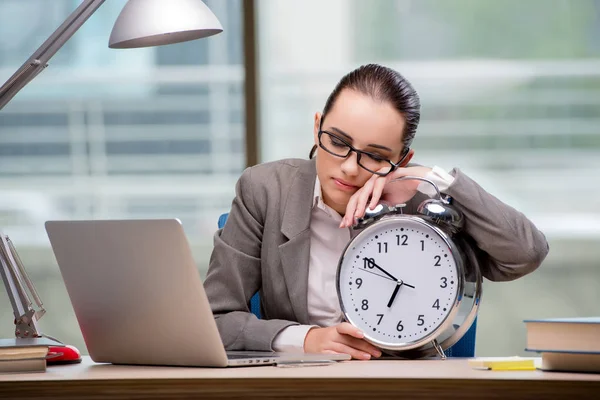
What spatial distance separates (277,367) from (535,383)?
426mm

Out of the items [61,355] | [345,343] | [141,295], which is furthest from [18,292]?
[345,343]

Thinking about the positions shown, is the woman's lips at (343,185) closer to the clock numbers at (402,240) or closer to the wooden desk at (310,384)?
the clock numbers at (402,240)

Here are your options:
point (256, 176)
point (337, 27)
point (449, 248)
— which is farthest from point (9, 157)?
point (449, 248)

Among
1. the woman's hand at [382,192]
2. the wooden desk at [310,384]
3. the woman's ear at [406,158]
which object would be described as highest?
the woman's ear at [406,158]

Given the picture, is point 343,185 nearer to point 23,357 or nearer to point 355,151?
point 355,151

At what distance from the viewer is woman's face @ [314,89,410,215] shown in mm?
1914

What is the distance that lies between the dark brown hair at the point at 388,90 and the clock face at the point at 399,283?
28cm

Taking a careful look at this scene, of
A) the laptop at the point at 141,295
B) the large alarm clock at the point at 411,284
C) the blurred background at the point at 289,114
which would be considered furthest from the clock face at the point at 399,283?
the blurred background at the point at 289,114

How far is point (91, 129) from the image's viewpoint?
4203 mm

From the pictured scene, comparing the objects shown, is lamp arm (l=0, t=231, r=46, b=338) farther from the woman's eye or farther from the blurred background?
the blurred background

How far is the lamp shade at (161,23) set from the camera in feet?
6.66

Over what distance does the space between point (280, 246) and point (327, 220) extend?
154 mm

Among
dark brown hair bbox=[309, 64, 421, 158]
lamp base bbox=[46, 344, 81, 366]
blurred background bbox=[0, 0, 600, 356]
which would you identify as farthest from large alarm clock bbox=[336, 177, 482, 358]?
blurred background bbox=[0, 0, 600, 356]

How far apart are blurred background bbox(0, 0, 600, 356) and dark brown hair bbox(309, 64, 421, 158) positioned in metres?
2.03
